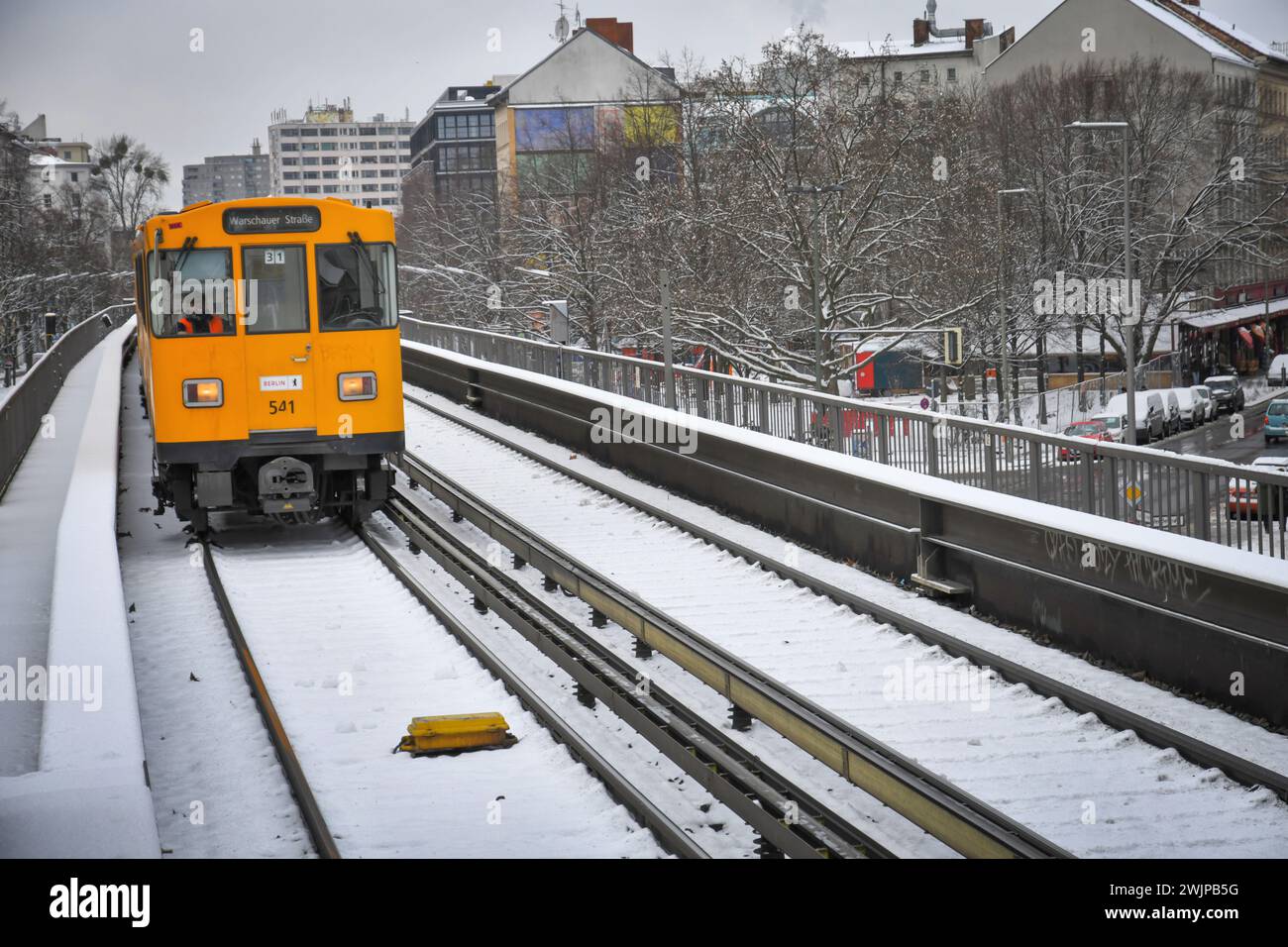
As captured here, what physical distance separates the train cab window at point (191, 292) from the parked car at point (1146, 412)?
106 feet

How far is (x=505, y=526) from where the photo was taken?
16953mm

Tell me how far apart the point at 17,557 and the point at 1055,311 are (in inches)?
1748

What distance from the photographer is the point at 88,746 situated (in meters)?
8.68

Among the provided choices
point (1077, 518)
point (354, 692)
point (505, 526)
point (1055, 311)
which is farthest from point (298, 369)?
point (1055, 311)

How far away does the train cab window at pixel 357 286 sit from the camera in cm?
1677

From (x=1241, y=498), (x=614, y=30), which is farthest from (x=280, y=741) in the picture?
(x=614, y=30)

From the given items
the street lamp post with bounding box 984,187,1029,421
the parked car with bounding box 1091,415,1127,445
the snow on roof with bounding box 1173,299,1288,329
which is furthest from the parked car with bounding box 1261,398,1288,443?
the snow on roof with bounding box 1173,299,1288,329

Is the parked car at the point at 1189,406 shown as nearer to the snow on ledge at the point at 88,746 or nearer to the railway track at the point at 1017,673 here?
the railway track at the point at 1017,673

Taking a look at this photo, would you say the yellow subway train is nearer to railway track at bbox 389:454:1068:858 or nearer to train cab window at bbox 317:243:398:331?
train cab window at bbox 317:243:398:331

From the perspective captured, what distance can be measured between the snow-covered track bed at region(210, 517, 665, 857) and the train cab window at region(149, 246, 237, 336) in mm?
2365

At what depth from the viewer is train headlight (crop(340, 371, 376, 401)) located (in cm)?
1700

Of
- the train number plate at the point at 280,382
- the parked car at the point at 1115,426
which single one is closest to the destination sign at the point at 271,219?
the train number plate at the point at 280,382

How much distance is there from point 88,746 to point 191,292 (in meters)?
8.55

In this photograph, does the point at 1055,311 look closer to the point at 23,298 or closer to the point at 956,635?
the point at 23,298
